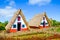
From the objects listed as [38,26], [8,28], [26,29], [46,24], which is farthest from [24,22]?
[46,24]

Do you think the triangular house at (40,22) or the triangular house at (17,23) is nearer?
the triangular house at (17,23)

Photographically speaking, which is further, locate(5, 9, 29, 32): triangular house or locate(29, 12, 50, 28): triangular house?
locate(29, 12, 50, 28): triangular house

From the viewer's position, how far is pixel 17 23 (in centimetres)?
4894

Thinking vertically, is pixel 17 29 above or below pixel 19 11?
below

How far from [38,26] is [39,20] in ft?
6.23

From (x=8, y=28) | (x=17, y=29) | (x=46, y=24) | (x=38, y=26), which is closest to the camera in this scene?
(x=8, y=28)

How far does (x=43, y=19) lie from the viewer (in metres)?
63.3

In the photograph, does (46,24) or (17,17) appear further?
(46,24)

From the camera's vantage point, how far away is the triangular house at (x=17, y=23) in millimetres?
46844

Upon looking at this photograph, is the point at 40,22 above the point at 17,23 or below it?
above

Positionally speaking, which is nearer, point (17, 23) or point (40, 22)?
point (17, 23)

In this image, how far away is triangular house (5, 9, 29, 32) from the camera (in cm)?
4684

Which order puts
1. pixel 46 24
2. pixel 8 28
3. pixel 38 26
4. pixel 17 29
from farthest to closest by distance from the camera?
1. pixel 46 24
2. pixel 38 26
3. pixel 17 29
4. pixel 8 28

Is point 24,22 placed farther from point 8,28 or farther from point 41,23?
point 41,23
